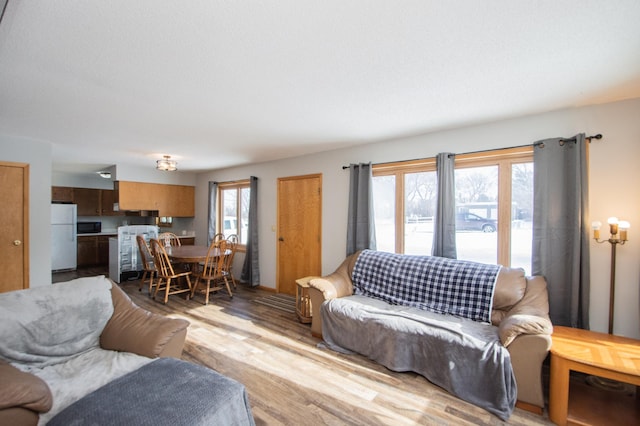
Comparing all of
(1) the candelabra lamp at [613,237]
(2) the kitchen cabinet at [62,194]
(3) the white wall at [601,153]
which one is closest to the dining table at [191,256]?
(3) the white wall at [601,153]

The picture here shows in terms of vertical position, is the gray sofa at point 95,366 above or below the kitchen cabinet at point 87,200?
below

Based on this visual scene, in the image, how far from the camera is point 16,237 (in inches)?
139

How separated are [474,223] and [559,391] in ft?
5.36

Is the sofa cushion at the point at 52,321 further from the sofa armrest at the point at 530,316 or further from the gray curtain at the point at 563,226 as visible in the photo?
the gray curtain at the point at 563,226

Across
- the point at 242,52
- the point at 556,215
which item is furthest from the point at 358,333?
the point at 242,52

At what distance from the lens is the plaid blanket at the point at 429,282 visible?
8.48 ft

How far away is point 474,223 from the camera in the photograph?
3.07 meters

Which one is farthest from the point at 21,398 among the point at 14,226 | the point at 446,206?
the point at 14,226

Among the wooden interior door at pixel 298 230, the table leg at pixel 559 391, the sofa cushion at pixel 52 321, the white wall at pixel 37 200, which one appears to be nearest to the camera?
the sofa cushion at pixel 52 321

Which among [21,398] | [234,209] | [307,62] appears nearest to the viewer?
[21,398]

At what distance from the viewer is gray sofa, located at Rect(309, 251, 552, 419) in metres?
1.95

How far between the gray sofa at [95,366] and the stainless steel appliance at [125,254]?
382cm

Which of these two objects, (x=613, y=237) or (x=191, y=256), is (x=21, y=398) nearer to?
(x=191, y=256)

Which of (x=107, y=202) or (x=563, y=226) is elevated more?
(x=107, y=202)
